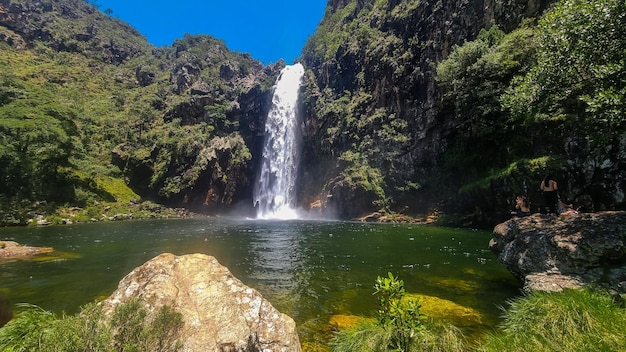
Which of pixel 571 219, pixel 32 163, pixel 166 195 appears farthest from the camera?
pixel 166 195

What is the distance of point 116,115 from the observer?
Answer: 82188mm

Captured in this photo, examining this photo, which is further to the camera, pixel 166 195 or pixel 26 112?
pixel 166 195

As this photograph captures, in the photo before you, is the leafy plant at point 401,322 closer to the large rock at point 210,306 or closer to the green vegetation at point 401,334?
the green vegetation at point 401,334

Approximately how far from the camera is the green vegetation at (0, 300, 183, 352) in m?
3.90

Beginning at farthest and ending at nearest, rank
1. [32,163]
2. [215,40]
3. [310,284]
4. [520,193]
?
[215,40] < [32,163] < [520,193] < [310,284]

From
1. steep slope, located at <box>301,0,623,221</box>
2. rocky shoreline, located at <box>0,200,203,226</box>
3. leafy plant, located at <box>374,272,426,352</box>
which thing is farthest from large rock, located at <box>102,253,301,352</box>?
rocky shoreline, located at <box>0,200,203,226</box>

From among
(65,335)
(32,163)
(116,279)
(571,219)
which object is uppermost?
(32,163)

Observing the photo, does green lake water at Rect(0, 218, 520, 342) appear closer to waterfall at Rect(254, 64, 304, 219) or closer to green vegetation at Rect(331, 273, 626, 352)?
green vegetation at Rect(331, 273, 626, 352)

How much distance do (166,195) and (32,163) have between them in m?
25.6

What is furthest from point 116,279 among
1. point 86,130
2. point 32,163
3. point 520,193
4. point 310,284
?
point 86,130

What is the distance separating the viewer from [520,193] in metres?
29.4

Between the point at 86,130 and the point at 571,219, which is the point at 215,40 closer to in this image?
the point at 86,130

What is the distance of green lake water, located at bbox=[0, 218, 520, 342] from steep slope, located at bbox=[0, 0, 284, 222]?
28.9m

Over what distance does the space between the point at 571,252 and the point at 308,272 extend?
976 cm
